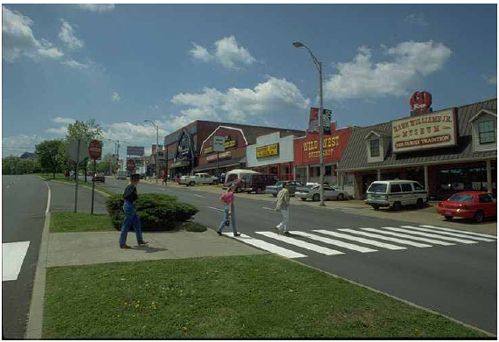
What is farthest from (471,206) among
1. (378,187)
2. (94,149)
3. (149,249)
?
(94,149)

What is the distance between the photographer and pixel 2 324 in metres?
5.35

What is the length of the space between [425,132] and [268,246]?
66.3 feet

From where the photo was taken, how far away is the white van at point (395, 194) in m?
26.8

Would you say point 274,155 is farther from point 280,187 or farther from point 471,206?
point 471,206

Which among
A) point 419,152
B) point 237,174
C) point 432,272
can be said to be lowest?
point 432,272

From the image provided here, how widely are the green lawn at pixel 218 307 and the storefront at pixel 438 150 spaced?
21658mm

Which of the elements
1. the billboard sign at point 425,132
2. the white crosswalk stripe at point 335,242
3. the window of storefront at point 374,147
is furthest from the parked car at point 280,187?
the white crosswalk stripe at point 335,242

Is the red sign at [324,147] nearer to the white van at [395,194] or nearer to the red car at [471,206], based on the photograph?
the white van at [395,194]

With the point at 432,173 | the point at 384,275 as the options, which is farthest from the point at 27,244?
the point at 432,173

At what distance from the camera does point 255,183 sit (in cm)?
4394

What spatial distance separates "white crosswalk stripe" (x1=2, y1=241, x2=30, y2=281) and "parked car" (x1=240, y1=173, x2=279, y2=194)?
33.2 metres

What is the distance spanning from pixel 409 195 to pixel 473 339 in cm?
2359

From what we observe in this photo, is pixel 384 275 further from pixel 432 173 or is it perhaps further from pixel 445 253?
pixel 432 173

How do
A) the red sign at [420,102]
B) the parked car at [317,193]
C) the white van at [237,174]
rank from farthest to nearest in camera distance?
the white van at [237,174] < the parked car at [317,193] < the red sign at [420,102]
